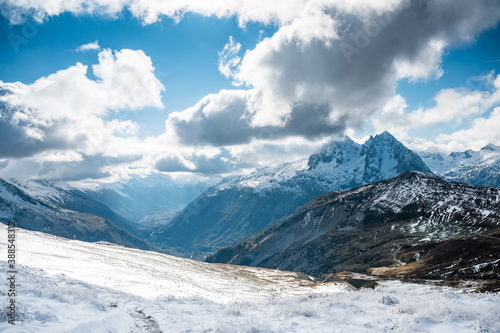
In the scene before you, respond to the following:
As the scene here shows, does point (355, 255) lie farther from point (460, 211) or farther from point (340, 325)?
point (340, 325)

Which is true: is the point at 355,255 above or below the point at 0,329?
below

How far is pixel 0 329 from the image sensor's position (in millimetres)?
11930

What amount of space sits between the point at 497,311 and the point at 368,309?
719cm

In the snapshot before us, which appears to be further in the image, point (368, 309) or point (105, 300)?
point (105, 300)

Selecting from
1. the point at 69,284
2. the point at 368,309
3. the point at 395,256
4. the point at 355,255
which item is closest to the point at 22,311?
the point at 69,284

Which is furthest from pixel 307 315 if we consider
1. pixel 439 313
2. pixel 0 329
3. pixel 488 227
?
pixel 488 227

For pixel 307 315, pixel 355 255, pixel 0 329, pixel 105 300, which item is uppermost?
pixel 0 329

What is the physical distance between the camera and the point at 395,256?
145625 mm

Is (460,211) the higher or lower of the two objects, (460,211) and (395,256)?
the higher

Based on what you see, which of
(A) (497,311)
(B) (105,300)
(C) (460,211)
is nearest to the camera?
(A) (497,311)

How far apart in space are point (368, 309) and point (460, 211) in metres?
191

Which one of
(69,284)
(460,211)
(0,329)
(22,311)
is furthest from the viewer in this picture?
(460,211)

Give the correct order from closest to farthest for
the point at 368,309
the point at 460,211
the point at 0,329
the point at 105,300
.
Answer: the point at 0,329 → the point at 368,309 → the point at 105,300 → the point at 460,211

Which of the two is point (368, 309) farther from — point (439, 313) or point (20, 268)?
point (20, 268)
